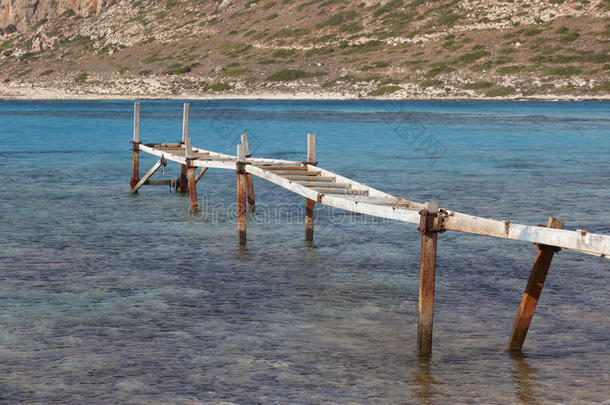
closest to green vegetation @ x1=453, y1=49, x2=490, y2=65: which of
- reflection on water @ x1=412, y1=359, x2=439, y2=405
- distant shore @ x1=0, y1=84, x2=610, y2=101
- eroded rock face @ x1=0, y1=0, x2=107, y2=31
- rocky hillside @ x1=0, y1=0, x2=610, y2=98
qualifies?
rocky hillside @ x1=0, y1=0, x2=610, y2=98

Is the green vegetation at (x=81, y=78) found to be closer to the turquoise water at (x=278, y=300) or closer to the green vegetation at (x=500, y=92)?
the green vegetation at (x=500, y=92)

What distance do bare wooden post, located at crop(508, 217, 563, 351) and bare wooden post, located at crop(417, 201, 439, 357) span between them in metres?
1.09

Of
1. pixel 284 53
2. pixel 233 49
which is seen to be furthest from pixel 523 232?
pixel 233 49

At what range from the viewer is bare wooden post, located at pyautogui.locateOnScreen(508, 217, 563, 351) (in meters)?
10.7

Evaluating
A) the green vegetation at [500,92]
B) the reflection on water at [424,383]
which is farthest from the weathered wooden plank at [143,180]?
the green vegetation at [500,92]

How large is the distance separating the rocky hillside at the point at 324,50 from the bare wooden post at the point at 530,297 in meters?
89.1

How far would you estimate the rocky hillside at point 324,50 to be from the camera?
337 feet

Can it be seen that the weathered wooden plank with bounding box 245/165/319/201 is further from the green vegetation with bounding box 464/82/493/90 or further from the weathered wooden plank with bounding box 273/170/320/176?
the green vegetation with bounding box 464/82/493/90

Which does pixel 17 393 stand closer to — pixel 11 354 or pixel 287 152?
pixel 11 354

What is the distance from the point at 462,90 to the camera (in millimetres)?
101438

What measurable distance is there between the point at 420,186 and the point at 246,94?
280ft

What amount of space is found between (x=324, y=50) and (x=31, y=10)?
77.5m

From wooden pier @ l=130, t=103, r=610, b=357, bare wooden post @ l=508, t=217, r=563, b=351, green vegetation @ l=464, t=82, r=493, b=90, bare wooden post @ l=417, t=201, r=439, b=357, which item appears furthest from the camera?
green vegetation @ l=464, t=82, r=493, b=90

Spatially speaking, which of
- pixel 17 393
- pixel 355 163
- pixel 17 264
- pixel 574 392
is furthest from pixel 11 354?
pixel 355 163
